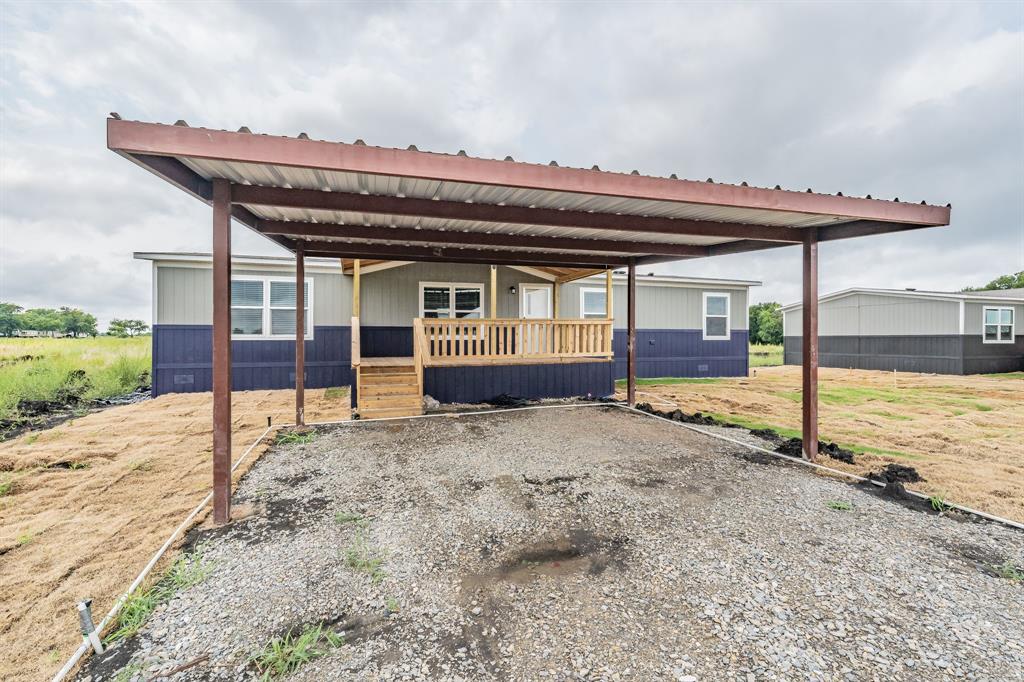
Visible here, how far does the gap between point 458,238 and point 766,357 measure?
2398cm

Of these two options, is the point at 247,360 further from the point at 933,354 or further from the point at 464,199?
the point at 933,354

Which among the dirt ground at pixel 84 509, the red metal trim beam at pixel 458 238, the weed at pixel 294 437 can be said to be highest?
the red metal trim beam at pixel 458 238

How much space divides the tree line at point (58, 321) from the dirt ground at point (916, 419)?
43897 millimetres

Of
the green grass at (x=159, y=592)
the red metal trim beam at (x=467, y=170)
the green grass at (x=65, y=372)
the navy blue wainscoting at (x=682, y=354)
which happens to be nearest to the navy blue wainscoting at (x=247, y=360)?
the green grass at (x=65, y=372)

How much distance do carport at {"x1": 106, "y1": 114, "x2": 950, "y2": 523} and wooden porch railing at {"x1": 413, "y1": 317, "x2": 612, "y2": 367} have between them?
2017 mm

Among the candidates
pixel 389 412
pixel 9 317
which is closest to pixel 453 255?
pixel 389 412

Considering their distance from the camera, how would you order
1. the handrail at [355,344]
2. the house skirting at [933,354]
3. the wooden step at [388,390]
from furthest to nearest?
1. the house skirting at [933,354]
2. the handrail at [355,344]
3. the wooden step at [388,390]

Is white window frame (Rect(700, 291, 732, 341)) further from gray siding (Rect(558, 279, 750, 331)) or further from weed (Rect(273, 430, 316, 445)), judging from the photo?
weed (Rect(273, 430, 316, 445))

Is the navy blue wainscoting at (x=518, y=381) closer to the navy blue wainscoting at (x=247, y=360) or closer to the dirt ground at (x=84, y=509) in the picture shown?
the dirt ground at (x=84, y=509)

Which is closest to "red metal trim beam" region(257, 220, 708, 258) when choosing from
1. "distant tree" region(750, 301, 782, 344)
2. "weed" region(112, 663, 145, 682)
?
"weed" region(112, 663, 145, 682)

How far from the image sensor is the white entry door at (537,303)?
11156 millimetres

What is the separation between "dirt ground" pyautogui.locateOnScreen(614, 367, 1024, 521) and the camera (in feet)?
13.8

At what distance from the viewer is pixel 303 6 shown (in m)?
10.6

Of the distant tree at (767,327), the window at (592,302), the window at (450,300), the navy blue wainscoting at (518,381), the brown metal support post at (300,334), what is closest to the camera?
the brown metal support post at (300,334)
